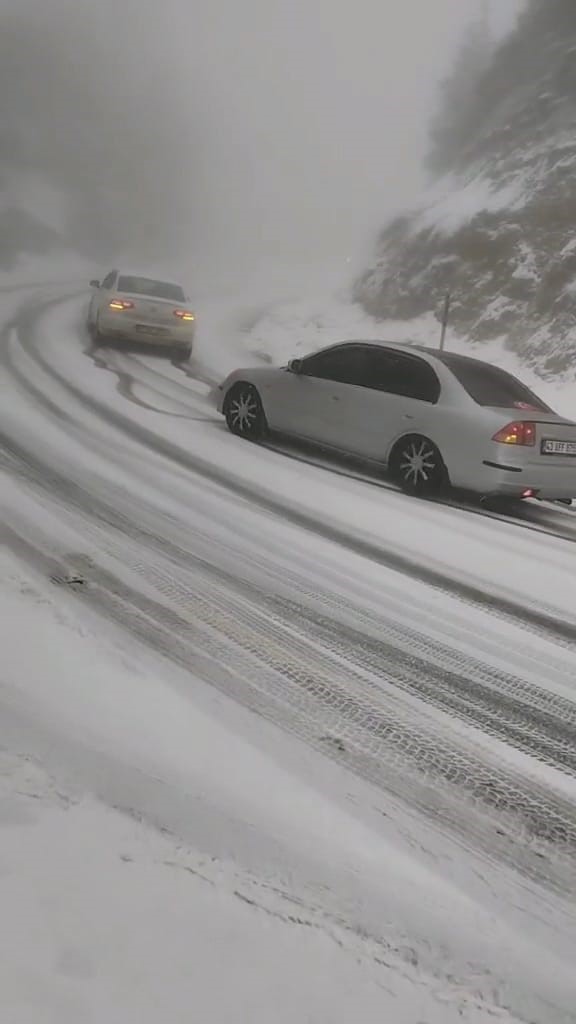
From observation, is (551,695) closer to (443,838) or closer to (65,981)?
(443,838)

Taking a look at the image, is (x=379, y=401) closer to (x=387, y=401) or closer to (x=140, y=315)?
(x=387, y=401)

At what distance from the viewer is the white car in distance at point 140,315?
13.9 m

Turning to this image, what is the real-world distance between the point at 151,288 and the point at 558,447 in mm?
10449

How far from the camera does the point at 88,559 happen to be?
4070mm

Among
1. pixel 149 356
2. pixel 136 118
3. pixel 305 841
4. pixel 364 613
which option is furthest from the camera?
pixel 136 118

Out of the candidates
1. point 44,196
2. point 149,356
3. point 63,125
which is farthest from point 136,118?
point 149,356

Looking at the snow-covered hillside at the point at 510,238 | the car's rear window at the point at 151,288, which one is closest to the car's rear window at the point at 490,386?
the snow-covered hillside at the point at 510,238

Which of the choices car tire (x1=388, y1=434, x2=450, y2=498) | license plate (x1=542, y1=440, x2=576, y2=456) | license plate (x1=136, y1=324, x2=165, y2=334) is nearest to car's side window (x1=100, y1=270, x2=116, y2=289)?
license plate (x1=136, y1=324, x2=165, y2=334)

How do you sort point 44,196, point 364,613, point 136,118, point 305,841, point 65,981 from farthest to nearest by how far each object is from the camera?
point 136,118 < point 44,196 < point 364,613 < point 305,841 < point 65,981

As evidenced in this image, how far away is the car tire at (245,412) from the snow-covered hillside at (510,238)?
345 inches

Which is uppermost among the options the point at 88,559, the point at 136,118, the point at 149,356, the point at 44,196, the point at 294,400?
the point at 136,118

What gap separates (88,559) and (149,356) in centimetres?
1120

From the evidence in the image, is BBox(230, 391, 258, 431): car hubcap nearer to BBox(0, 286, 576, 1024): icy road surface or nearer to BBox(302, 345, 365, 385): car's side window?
BBox(302, 345, 365, 385): car's side window

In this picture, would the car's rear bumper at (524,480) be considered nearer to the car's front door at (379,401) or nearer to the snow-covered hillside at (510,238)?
the car's front door at (379,401)
